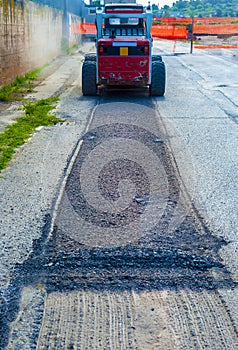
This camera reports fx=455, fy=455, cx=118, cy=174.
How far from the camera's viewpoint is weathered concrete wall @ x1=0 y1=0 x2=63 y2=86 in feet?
46.5

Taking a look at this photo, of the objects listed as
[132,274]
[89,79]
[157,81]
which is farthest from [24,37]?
[132,274]

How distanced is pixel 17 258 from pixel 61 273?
50cm

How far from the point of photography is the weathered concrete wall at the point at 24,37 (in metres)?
14.2

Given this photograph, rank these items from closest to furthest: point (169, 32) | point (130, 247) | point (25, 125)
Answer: point (130, 247) → point (25, 125) → point (169, 32)

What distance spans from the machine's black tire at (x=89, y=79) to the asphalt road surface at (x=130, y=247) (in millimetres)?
4154

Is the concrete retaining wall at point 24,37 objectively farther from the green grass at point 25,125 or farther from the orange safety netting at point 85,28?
the orange safety netting at point 85,28

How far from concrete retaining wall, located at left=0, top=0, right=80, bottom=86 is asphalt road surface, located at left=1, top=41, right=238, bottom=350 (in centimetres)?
670

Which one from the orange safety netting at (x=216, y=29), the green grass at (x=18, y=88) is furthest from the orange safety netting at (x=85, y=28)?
the green grass at (x=18, y=88)

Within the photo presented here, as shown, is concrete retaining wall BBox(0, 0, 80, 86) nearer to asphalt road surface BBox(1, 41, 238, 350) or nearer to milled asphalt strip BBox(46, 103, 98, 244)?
milled asphalt strip BBox(46, 103, 98, 244)

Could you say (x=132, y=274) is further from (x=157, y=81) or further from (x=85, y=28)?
(x=85, y=28)

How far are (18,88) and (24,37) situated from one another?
4.08 metres

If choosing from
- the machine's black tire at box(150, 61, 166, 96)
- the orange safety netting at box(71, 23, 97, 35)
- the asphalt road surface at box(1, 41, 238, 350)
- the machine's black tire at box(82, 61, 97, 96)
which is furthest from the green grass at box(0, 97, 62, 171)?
the orange safety netting at box(71, 23, 97, 35)

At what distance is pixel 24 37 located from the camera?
57.1 ft

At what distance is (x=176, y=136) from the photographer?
8625 mm
